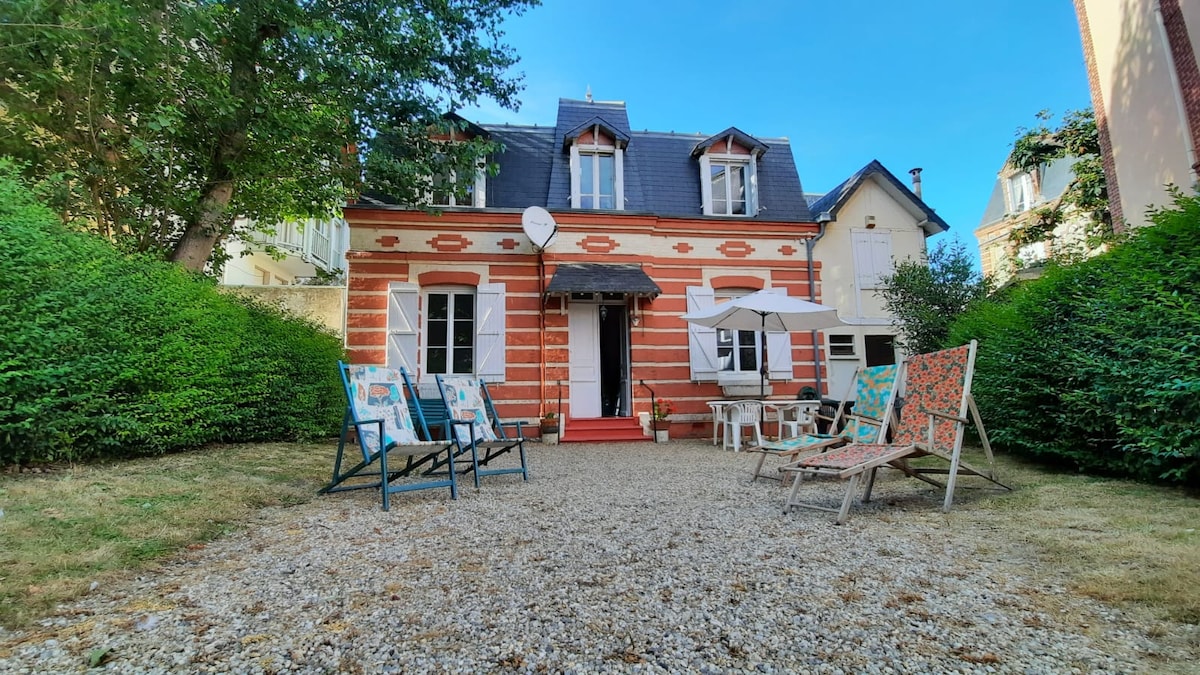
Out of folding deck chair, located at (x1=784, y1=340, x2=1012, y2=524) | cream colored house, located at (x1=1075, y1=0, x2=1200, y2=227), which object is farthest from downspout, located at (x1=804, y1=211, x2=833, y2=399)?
folding deck chair, located at (x1=784, y1=340, x2=1012, y2=524)

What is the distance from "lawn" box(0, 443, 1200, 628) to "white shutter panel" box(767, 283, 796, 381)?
511 cm

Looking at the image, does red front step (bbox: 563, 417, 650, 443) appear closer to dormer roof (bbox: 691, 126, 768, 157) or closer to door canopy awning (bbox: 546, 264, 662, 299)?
door canopy awning (bbox: 546, 264, 662, 299)

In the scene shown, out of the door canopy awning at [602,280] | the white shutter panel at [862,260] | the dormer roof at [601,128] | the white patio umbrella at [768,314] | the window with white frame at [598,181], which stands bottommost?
the white patio umbrella at [768,314]

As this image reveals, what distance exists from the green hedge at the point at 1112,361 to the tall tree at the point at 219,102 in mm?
6793

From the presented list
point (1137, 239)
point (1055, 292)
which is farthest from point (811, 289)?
point (1137, 239)

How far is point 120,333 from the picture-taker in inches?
168

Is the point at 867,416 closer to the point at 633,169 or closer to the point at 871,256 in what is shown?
the point at 633,169

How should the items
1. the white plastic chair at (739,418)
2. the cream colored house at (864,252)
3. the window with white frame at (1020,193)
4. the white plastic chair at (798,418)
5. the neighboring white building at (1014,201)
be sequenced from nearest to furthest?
1. the white plastic chair at (798,418)
2. the white plastic chair at (739,418)
3. the cream colored house at (864,252)
4. the neighboring white building at (1014,201)
5. the window with white frame at (1020,193)

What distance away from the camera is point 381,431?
140 inches

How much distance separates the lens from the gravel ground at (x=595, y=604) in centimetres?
153

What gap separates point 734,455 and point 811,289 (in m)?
4.44

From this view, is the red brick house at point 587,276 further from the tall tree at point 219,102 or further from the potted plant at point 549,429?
the tall tree at point 219,102

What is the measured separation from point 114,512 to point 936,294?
31.5 feet

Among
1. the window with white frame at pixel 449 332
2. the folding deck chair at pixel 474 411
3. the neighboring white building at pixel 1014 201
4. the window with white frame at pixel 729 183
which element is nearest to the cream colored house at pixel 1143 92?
the window with white frame at pixel 729 183
